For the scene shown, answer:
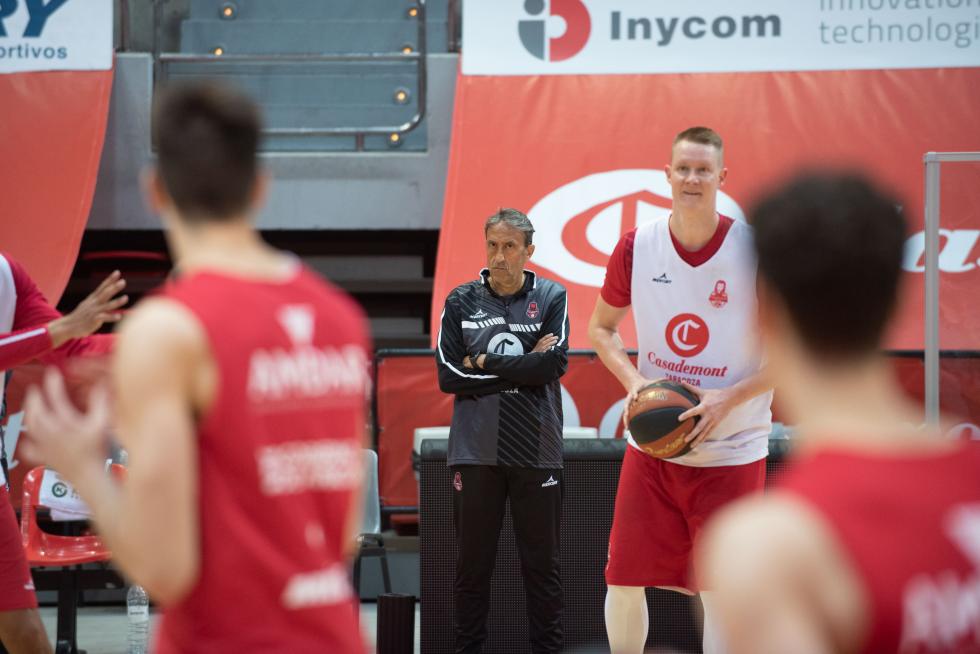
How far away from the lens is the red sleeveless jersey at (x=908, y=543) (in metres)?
1.38

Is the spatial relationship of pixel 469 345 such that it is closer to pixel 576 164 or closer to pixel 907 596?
pixel 576 164

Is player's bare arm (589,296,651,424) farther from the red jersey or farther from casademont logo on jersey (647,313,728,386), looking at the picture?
the red jersey

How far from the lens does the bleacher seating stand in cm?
1005

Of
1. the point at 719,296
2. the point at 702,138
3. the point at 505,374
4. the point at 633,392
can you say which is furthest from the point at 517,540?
the point at 702,138

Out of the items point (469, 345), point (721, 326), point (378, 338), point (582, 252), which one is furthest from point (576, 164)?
point (721, 326)

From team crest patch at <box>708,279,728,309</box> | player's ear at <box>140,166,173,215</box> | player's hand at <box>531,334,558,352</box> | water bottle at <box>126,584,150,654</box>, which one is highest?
player's ear at <box>140,166,173,215</box>

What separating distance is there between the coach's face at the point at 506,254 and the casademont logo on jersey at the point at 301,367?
364 cm

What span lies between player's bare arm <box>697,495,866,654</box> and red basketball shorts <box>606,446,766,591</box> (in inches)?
119

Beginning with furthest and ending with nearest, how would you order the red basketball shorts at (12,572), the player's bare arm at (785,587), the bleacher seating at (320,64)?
the bleacher seating at (320,64), the red basketball shorts at (12,572), the player's bare arm at (785,587)

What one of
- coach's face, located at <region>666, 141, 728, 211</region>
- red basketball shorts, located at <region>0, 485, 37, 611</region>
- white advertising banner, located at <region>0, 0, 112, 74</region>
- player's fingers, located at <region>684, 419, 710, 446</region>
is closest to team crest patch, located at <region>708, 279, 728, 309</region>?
coach's face, located at <region>666, 141, 728, 211</region>

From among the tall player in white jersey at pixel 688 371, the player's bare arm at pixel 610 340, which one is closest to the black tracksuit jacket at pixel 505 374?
the player's bare arm at pixel 610 340

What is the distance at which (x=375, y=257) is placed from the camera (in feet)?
35.5

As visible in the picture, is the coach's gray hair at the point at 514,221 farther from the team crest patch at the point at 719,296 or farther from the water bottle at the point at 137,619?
the water bottle at the point at 137,619

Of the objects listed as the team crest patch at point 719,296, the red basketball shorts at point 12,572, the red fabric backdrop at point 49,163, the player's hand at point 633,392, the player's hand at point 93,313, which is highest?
the red fabric backdrop at point 49,163
